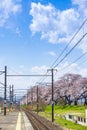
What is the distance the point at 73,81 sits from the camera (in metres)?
128

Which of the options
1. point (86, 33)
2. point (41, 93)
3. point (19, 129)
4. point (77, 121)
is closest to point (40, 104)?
point (41, 93)

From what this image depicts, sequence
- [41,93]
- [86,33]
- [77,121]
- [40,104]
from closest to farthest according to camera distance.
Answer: [86,33] < [77,121] < [40,104] < [41,93]

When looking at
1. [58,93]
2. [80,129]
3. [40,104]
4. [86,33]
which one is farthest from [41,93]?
[86,33]

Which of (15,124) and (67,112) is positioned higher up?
(67,112)

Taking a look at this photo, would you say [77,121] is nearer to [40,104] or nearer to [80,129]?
[80,129]

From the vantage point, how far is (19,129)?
35312 millimetres

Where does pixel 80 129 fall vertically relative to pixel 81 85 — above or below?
below

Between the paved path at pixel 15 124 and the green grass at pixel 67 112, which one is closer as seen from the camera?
the paved path at pixel 15 124

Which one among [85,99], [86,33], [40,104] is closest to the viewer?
[86,33]

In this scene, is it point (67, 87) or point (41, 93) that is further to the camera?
point (41, 93)

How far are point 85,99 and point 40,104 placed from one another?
55.8ft

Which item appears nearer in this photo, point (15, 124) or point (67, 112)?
point (15, 124)

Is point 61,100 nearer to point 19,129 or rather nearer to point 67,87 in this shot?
point 67,87

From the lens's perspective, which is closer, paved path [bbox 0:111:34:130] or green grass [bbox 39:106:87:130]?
paved path [bbox 0:111:34:130]
